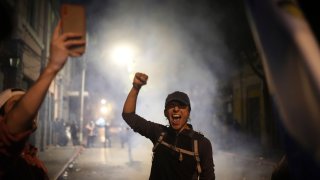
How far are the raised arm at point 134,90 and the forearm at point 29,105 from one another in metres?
1.49

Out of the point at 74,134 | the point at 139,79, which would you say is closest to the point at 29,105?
the point at 139,79

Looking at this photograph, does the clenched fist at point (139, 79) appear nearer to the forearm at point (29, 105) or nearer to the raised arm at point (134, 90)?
the raised arm at point (134, 90)

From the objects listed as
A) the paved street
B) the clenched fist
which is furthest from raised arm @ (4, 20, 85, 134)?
the paved street

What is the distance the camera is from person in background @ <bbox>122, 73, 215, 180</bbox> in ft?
8.71

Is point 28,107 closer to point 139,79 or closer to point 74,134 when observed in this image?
point 139,79

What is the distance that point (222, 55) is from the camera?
21953 mm

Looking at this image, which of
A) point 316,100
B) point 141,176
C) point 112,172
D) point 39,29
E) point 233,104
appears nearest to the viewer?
point 316,100

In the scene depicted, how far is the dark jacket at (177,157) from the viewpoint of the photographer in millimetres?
2648

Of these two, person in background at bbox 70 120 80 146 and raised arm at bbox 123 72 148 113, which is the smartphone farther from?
person in background at bbox 70 120 80 146

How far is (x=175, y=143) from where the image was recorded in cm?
278

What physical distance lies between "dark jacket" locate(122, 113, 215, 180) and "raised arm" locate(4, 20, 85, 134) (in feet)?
5.10

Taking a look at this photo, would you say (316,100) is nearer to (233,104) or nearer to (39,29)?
(39,29)

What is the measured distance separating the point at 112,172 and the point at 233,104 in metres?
17.1

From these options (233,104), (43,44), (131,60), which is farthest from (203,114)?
(43,44)
